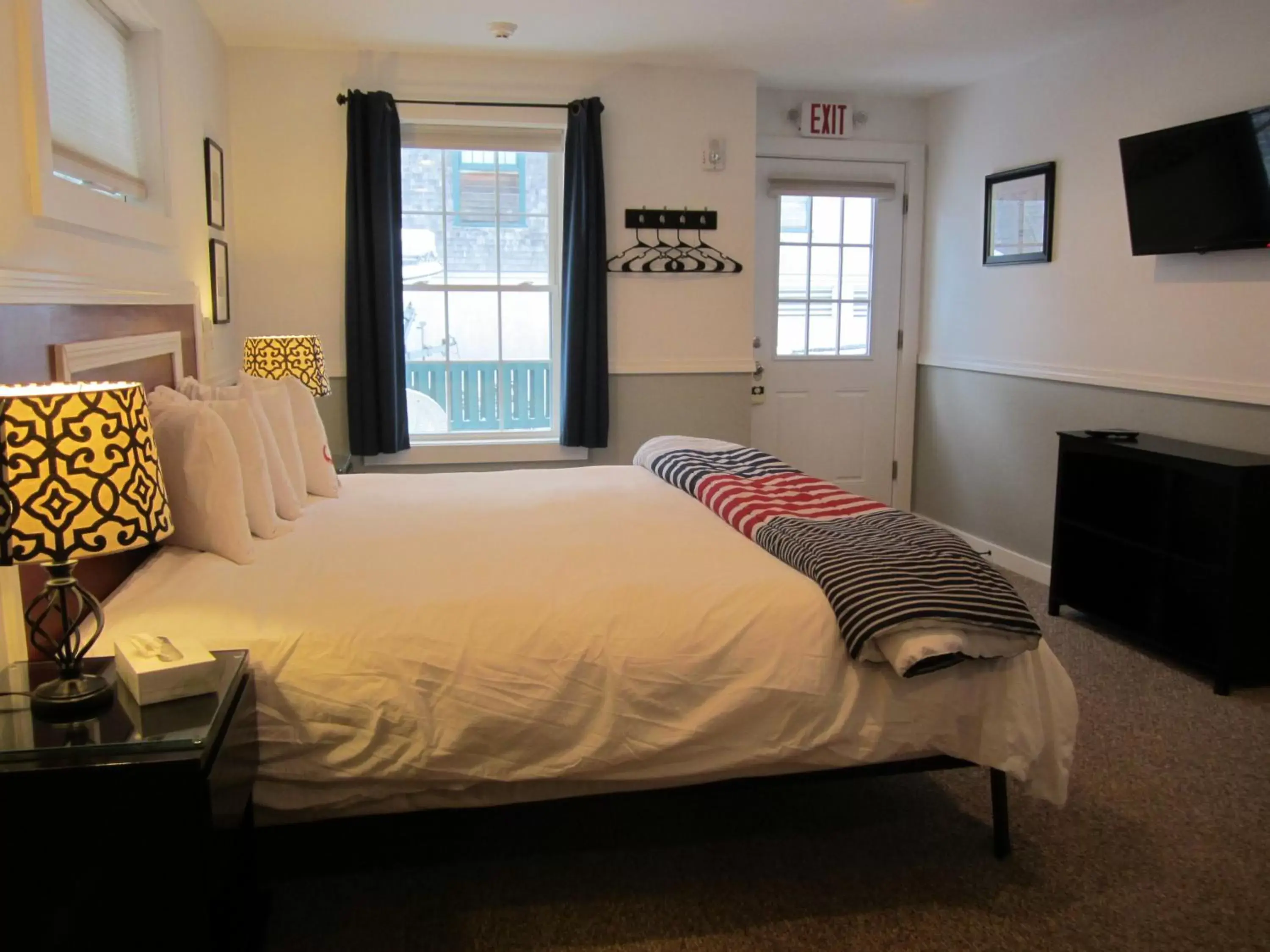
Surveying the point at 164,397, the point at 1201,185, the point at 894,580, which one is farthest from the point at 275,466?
the point at 1201,185

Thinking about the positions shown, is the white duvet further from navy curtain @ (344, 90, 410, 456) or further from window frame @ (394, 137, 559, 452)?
window frame @ (394, 137, 559, 452)

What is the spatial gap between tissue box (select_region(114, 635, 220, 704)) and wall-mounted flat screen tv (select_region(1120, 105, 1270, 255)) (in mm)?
3378

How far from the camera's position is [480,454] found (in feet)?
15.8

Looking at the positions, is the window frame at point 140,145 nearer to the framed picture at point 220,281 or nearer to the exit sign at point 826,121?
the framed picture at point 220,281

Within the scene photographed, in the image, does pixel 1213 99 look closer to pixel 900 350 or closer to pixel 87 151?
pixel 900 350

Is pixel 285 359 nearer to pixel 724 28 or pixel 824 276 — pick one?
pixel 724 28

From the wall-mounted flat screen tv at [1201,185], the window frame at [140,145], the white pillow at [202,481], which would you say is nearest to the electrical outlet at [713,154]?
the wall-mounted flat screen tv at [1201,185]

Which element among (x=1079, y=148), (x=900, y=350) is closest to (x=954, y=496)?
(x=900, y=350)

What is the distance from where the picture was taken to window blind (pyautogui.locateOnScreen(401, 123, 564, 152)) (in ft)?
14.9

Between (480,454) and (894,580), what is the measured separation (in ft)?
10.2

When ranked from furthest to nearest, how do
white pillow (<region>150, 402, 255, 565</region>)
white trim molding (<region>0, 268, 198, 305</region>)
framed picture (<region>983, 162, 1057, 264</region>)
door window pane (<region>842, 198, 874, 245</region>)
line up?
door window pane (<region>842, 198, 874, 245</region>) → framed picture (<region>983, 162, 1057, 264</region>) → white pillow (<region>150, 402, 255, 565</region>) → white trim molding (<region>0, 268, 198, 305</region>)

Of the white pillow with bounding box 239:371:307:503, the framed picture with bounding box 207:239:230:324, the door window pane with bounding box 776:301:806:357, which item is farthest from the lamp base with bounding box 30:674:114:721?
the door window pane with bounding box 776:301:806:357

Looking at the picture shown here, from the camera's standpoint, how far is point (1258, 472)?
10.2ft

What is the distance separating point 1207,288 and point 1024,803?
218 centimetres
